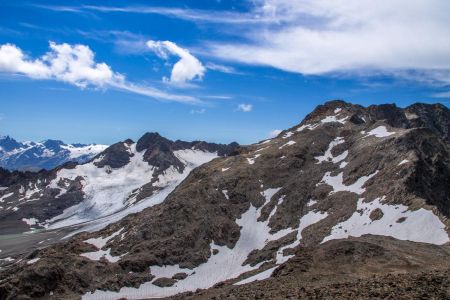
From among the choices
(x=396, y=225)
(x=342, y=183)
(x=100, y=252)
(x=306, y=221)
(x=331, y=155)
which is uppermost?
(x=331, y=155)

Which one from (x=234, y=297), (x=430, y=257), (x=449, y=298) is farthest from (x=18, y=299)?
(x=449, y=298)

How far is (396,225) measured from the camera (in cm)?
9006

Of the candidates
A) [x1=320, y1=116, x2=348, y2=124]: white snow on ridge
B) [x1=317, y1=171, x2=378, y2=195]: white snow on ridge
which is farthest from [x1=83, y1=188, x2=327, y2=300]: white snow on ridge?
[x1=320, y1=116, x2=348, y2=124]: white snow on ridge

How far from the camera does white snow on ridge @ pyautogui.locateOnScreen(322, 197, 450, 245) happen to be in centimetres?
8138

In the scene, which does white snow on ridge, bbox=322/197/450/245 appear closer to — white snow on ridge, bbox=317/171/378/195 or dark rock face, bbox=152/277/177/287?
white snow on ridge, bbox=317/171/378/195

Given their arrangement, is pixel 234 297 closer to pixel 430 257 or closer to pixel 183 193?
pixel 430 257

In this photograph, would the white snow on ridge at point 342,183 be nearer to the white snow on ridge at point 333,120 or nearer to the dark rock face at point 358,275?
the dark rock face at point 358,275

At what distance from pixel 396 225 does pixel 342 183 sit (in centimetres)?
3810

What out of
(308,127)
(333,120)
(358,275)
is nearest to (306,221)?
(358,275)

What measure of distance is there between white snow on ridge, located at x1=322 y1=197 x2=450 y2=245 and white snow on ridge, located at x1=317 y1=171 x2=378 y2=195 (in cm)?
895

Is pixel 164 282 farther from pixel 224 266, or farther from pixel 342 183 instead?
pixel 342 183

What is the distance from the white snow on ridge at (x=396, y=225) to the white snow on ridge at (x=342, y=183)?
29.4 feet

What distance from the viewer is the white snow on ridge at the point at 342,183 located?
11876 centimetres

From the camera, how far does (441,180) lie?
120m
